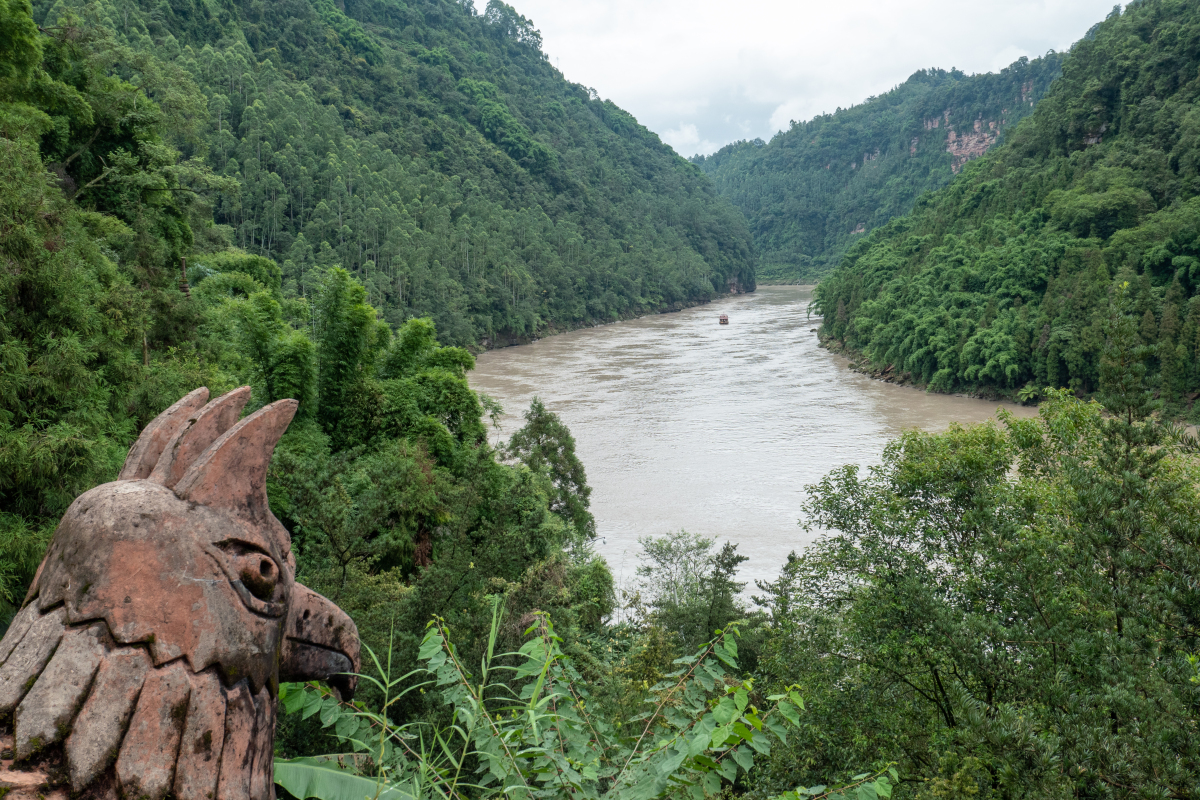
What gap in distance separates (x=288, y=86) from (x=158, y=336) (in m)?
67.2

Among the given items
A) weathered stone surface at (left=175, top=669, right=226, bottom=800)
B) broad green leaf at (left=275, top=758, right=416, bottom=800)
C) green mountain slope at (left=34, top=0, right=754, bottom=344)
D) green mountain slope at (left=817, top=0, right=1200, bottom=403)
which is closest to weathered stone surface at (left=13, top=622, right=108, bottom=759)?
weathered stone surface at (left=175, top=669, right=226, bottom=800)

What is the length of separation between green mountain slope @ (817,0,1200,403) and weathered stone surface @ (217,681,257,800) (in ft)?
114

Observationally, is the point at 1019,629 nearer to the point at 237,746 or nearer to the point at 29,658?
the point at 237,746

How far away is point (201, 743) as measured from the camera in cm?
233

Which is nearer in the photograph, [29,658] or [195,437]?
[29,658]

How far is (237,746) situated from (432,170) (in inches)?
3457

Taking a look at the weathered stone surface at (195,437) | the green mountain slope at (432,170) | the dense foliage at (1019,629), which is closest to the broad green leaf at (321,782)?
the weathered stone surface at (195,437)

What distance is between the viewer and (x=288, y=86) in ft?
238

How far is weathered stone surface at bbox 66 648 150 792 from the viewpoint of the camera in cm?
219

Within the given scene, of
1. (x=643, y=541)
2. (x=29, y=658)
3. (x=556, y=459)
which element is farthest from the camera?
(x=556, y=459)

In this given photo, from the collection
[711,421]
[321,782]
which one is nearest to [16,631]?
[321,782]

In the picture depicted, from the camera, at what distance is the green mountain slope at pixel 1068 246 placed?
126 ft

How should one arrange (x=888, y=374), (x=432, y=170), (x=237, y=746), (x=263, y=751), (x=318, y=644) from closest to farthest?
(x=237, y=746) < (x=263, y=751) < (x=318, y=644) < (x=888, y=374) < (x=432, y=170)

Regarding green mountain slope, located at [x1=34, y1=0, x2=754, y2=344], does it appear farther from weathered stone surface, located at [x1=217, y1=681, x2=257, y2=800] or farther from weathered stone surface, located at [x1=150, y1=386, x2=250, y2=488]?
weathered stone surface, located at [x1=217, y1=681, x2=257, y2=800]
